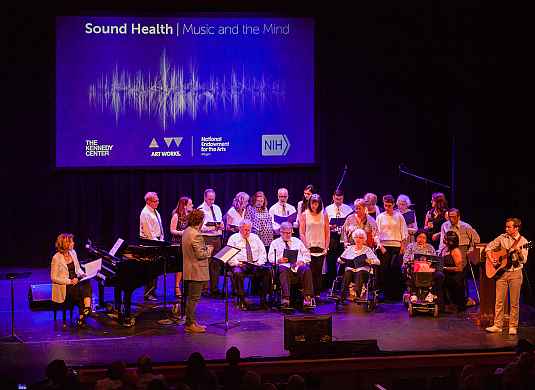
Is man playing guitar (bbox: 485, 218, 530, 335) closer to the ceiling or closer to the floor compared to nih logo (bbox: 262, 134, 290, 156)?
closer to the floor

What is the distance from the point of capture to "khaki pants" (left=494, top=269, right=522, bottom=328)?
978 centimetres

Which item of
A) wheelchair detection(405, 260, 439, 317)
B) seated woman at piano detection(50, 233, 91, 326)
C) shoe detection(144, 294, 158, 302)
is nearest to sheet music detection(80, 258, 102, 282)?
seated woman at piano detection(50, 233, 91, 326)

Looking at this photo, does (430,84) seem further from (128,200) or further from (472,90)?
(128,200)

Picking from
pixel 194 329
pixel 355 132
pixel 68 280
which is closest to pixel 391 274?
pixel 194 329

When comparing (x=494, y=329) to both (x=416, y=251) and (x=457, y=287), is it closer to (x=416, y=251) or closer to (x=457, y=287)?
(x=457, y=287)

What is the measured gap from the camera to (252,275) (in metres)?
11.3

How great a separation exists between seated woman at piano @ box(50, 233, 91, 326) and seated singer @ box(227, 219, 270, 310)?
6.67ft

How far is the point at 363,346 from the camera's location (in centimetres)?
771

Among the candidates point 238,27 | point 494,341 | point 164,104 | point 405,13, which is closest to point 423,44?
point 405,13

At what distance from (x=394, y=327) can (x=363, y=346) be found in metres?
2.58

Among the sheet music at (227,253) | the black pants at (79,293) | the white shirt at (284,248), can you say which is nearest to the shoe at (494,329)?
the white shirt at (284,248)

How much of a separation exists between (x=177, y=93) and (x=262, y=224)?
3110 mm

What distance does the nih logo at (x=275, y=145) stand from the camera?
1388cm

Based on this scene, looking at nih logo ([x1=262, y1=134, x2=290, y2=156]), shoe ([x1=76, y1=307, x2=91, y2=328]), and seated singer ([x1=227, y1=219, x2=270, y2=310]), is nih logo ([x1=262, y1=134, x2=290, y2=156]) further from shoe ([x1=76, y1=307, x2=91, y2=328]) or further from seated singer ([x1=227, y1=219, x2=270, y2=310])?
shoe ([x1=76, y1=307, x2=91, y2=328])
